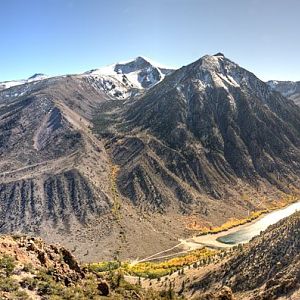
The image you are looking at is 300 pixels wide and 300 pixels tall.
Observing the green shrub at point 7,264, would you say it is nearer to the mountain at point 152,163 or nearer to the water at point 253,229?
the mountain at point 152,163

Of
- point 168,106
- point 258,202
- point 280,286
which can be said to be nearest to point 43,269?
point 280,286

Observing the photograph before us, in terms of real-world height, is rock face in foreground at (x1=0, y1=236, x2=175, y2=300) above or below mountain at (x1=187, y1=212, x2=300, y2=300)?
above

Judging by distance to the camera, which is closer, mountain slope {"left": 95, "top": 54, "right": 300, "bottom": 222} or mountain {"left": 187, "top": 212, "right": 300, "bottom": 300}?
mountain {"left": 187, "top": 212, "right": 300, "bottom": 300}

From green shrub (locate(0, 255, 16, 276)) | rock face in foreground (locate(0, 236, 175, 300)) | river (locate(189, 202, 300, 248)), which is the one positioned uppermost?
green shrub (locate(0, 255, 16, 276))

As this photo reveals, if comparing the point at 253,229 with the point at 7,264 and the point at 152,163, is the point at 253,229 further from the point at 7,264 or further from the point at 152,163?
the point at 7,264

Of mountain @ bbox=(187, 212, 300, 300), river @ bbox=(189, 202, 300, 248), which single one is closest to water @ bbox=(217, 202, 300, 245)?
river @ bbox=(189, 202, 300, 248)

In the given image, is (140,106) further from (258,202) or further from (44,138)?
(258,202)

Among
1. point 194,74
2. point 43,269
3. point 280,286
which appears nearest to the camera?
point 43,269

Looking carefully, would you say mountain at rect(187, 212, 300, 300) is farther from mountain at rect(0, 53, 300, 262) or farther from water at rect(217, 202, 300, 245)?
water at rect(217, 202, 300, 245)
